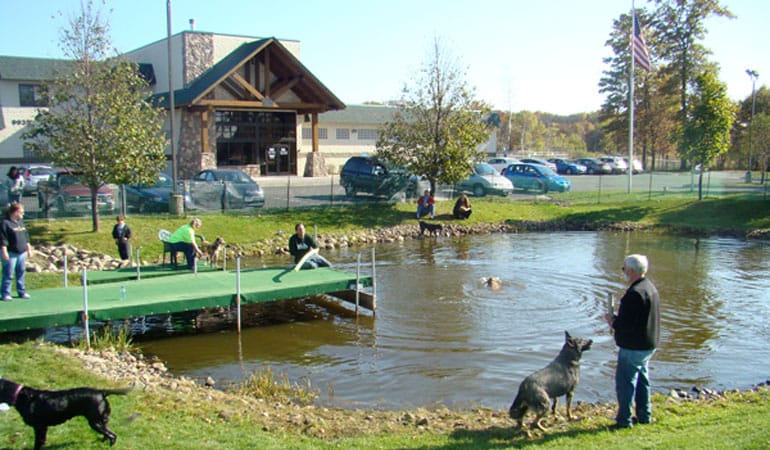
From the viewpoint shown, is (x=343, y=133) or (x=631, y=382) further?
(x=343, y=133)

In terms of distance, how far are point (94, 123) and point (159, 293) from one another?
9.62 metres

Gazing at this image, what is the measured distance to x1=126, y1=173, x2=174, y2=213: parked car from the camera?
79.0 feet

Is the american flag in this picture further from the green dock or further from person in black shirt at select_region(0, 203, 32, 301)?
person in black shirt at select_region(0, 203, 32, 301)

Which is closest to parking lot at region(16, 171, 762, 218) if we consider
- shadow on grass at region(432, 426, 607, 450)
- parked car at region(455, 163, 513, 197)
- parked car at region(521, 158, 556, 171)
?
parked car at region(455, 163, 513, 197)

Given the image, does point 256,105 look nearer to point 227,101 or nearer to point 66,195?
point 227,101

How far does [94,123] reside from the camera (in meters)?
19.9

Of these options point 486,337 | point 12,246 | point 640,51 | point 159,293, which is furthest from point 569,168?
point 12,246

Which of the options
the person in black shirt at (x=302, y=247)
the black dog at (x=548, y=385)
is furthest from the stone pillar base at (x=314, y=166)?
the black dog at (x=548, y=385)

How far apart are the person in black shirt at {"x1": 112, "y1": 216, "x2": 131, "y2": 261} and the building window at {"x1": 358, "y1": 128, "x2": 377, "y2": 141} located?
35.7 metres

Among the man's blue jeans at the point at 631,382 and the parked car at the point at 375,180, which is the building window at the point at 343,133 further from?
the man's blue jeans at the point at 631,382

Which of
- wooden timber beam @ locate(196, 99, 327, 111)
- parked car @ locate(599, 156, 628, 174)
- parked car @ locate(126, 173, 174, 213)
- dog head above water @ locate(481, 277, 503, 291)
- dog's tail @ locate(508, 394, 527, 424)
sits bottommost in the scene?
dog head above water @ locate(481, 277, 503, 291)

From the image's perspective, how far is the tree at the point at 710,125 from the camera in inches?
1143

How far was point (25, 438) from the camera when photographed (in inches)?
269

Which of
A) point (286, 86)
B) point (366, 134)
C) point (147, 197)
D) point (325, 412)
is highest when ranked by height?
point (286, 86)
